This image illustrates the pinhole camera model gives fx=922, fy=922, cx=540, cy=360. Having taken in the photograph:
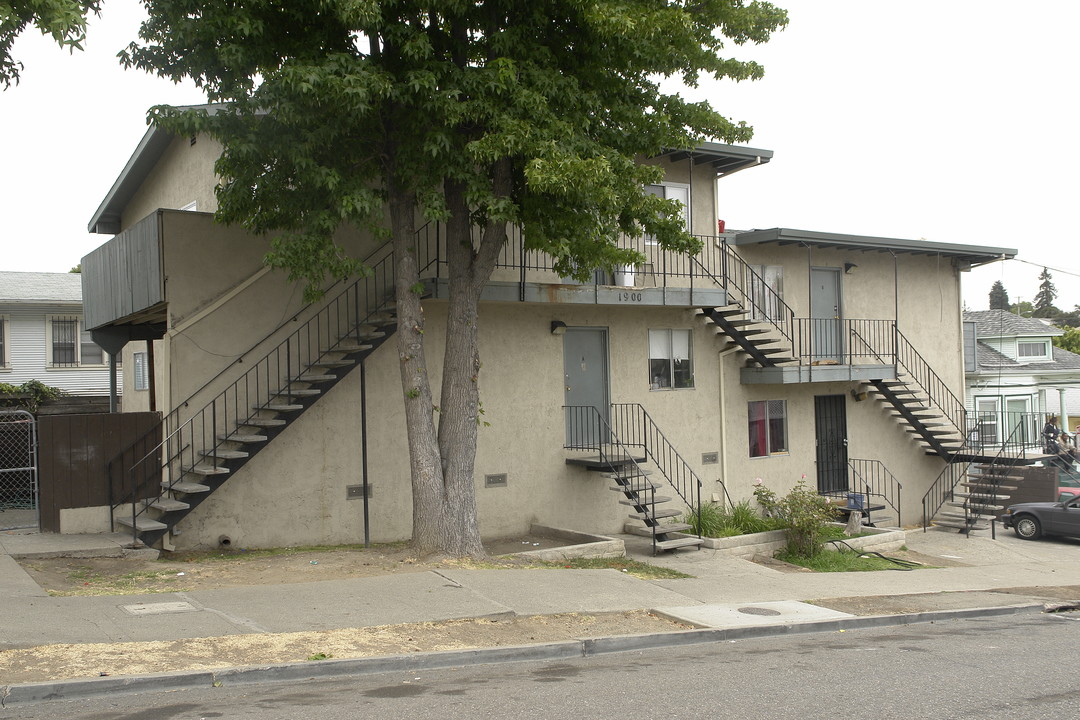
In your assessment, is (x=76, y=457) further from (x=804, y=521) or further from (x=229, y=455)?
(x=804, y=521)

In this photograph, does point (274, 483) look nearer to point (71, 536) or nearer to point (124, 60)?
point (71, 536)

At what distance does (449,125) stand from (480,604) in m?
5.73

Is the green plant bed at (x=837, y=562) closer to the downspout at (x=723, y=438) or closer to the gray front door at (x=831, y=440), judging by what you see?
the downspout at (x=723, y=438)

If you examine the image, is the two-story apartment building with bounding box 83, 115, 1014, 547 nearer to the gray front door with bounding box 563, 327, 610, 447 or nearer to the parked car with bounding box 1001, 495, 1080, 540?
the gray front door with bounding box 563, 327, 610, 447

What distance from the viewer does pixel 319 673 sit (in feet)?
23.9

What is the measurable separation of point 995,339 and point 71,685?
3687 centimetres

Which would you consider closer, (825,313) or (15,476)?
(15,476)

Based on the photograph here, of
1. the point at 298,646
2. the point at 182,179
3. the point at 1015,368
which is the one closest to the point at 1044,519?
the point at 1015,368

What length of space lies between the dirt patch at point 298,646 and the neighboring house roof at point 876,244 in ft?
36.2

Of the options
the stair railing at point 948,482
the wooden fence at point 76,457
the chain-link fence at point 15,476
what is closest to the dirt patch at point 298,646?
the wooden fence at point 76,457

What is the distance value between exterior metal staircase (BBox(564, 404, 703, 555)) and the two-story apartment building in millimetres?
62

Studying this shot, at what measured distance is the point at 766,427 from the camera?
19266 millimetres

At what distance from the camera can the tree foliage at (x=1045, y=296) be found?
98.8 meters

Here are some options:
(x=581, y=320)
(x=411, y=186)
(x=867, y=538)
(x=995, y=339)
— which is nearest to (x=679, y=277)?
(x=581, y=320)
